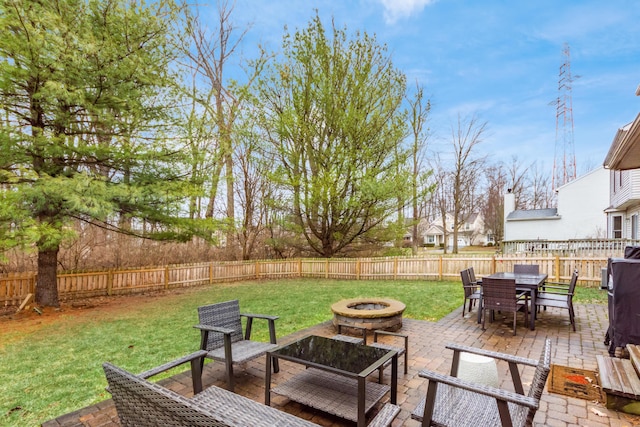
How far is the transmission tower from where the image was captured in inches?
945

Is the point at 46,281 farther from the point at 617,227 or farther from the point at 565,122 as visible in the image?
the point at 565,122

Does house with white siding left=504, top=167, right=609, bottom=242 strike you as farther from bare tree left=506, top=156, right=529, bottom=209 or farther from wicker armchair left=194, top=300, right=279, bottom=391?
wicker armchair left=194, top=300, right=279, bottom=391

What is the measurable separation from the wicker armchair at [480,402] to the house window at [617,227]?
21840 millimetres

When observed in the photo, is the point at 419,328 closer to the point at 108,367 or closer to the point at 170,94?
the point at 108,367

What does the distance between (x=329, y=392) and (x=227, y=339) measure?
120cm

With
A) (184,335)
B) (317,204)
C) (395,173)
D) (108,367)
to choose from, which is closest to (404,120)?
(395,173)

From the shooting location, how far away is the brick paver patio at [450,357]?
2.84 m

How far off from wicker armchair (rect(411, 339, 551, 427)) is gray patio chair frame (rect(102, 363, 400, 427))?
1.00ft

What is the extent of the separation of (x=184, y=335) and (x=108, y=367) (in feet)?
13.9

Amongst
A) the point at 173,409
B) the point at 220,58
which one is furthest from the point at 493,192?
the point at 173,409

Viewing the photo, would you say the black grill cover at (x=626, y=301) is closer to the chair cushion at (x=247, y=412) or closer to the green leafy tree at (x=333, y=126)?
the chair cushion at (x=247, y=412)

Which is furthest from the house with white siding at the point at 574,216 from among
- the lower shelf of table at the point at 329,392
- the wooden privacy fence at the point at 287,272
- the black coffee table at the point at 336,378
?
the lower shelf of table at the point at 329,392

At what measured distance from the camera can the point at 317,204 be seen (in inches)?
543

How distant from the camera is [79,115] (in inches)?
284
